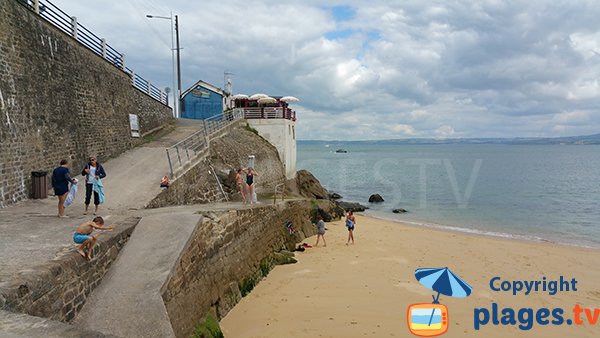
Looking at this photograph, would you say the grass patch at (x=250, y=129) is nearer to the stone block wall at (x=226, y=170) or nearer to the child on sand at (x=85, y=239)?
the stone block wall at (x=226, y=170)

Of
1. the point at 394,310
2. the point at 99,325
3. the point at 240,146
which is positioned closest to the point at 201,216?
the point at 99,325

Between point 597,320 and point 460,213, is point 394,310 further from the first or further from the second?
point 460,213

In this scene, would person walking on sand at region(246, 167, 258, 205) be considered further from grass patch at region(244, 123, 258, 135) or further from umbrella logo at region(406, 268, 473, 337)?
grass patch at region(244, 123, 258, 135)

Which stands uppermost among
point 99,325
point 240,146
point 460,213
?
point 240,146

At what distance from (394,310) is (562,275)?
8544 millimetres

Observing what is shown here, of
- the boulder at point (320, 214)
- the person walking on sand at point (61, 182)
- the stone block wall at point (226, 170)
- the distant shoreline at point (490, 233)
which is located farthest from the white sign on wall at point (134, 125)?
the distant shoreline at point (490, 233)

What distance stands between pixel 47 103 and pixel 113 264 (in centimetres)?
784

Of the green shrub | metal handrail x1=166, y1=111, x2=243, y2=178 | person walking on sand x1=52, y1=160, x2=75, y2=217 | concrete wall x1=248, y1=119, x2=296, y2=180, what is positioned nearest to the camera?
person walking on sand x1=52, y1=160, x2=75, y2=217

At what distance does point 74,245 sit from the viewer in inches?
285

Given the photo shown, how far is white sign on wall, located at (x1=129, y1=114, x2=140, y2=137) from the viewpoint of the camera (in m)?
19.7

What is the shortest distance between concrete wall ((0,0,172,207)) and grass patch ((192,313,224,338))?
6.16m

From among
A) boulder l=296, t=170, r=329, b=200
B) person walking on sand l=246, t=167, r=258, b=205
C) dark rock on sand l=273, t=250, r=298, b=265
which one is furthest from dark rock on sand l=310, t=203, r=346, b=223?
person walking on sand l=246, t=167, r=258, b=205

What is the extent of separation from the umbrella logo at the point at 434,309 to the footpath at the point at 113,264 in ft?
19.8

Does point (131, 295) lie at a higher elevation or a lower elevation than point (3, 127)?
lower
